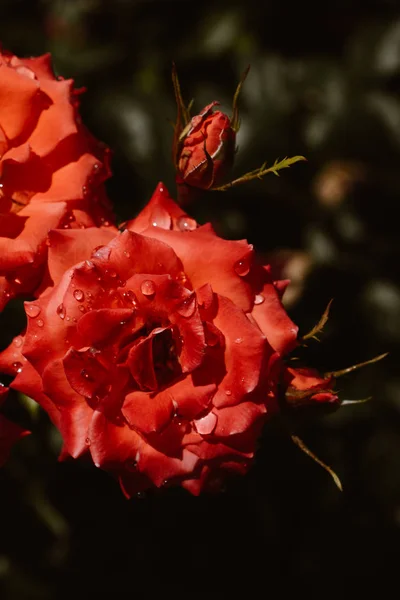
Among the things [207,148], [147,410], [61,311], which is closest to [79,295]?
[61,311]

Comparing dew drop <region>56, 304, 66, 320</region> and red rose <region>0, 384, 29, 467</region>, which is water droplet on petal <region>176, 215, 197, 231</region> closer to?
dew drop <region>56, 304, 66, 320</region>

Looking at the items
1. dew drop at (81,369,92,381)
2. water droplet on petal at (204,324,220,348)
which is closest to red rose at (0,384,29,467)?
dew drop at (81,369,92,381)

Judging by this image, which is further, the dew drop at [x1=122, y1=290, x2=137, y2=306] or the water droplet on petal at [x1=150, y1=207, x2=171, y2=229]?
the water droplet on petal at [x1=150, y1=207, x2=171, y2=229]

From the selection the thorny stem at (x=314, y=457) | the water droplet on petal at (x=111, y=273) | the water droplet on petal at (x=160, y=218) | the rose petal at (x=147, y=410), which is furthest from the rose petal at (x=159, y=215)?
the thorny stem at (x=314, y=457)

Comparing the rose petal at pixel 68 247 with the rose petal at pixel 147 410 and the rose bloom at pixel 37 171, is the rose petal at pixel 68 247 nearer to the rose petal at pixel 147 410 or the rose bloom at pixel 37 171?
the rose bloom at pixel 37 171

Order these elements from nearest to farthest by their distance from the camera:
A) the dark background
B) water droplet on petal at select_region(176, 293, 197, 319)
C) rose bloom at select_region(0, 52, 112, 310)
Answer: water droplet on petal at select_region(176, 293, 197, 319), rose bloom at select_region(0, 52, 112, 310), the dark background

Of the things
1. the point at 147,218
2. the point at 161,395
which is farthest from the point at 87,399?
the point at 147,218
